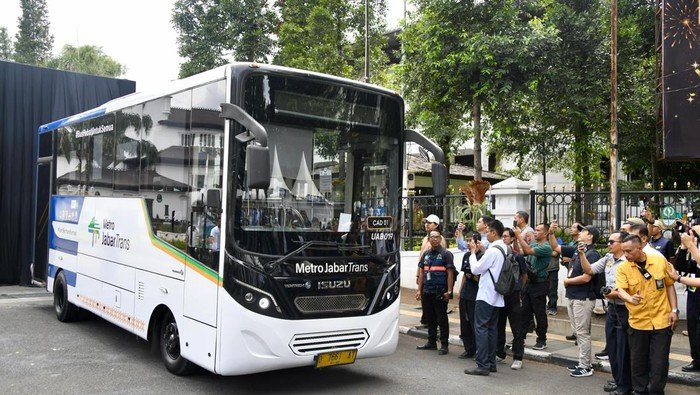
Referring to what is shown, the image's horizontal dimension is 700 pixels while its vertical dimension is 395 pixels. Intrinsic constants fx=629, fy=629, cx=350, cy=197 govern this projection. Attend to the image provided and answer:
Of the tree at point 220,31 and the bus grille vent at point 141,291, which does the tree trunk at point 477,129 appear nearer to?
the tree at point 220,31

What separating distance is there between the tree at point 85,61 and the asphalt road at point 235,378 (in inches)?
1879

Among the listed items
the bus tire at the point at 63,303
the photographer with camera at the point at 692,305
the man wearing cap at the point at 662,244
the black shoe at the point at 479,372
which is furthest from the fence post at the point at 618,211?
the bus tire at the point at 63,303

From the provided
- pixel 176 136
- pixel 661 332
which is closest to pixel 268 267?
pixel 176 136

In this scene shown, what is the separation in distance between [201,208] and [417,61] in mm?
12160

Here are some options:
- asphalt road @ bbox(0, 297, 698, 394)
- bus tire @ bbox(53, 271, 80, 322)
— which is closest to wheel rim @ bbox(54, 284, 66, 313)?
bus tire @ bbox(53, 271, 80, 322)

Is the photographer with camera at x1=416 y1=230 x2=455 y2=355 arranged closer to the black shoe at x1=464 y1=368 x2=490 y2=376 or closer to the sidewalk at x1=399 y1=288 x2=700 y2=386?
the sidewalk at x1=399 y1=288 x2=700 y2=386

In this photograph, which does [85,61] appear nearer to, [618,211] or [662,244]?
[618,211]

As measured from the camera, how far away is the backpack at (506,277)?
23.8 feet

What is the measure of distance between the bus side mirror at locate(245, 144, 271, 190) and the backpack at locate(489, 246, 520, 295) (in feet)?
10.7

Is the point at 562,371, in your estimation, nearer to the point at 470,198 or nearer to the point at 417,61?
the point at 470,198

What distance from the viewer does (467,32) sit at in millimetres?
16359

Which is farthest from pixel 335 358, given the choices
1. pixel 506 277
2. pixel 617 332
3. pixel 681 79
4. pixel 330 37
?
pixel 330 37

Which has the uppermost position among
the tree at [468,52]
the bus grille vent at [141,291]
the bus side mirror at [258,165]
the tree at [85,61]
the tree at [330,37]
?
the tree at [85,61]

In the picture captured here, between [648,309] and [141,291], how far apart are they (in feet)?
18.3
